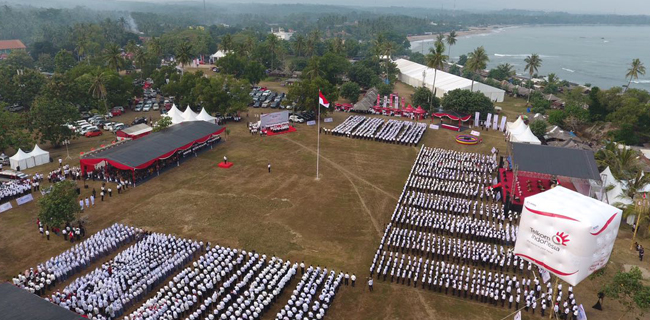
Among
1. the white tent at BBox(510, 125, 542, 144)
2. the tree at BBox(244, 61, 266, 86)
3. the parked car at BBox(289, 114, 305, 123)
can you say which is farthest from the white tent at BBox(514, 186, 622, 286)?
the tree at BBox(244, 61, 266, 86)

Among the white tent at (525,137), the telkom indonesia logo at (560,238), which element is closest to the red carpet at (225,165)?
the telkom indonesia logo at (560,238)

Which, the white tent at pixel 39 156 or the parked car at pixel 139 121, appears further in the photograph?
the parked car at pixel 139 121

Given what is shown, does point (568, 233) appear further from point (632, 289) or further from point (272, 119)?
point (272, 119)

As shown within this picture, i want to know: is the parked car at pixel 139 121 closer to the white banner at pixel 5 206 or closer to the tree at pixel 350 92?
the white banner at pixel 5 206

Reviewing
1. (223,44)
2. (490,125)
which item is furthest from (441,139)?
(223,44)

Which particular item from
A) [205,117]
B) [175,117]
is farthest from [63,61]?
[205,117]

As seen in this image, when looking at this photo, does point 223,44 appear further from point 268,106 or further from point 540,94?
point 540,94
